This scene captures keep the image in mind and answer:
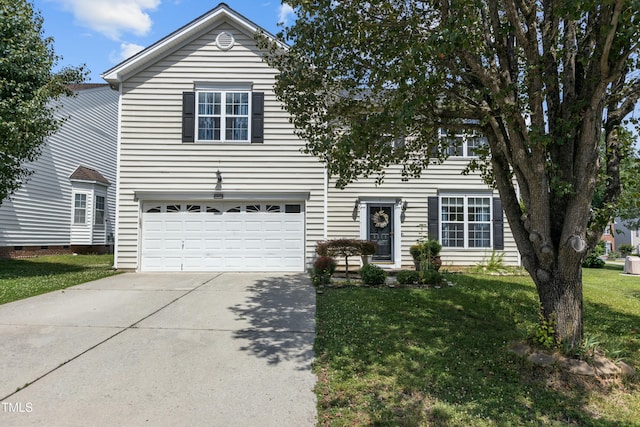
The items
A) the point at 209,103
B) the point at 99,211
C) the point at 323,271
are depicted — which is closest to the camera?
the point at 323,271

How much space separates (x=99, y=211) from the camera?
19.0 meters

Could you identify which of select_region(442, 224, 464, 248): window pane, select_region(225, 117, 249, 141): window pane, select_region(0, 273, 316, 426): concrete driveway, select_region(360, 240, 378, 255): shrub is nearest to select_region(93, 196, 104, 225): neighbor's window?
select_region(225, 117, 249, 141): window pane

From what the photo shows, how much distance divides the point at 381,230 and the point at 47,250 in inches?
564

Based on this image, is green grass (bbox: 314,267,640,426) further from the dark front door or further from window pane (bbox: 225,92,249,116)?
window pane (bbox: 225,92,249,116)

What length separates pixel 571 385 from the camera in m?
3.81

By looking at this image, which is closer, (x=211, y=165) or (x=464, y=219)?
(x=211, y=165)

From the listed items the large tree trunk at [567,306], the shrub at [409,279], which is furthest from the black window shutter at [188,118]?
the large tree trunk at [567,306]

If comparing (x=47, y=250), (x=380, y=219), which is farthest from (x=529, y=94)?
(x=47, y=250)

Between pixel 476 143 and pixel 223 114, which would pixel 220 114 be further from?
pixel 476 143

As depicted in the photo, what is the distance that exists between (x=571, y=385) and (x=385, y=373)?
5.90 feet

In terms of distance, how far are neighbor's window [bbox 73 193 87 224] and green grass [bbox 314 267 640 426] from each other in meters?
15.7

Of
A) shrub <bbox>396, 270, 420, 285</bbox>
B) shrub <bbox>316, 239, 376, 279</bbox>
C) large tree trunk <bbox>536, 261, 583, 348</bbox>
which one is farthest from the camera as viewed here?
shrub <bbox>316, 239, 376, 279</bbox>

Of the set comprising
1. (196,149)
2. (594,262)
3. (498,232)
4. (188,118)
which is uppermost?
(188,118)

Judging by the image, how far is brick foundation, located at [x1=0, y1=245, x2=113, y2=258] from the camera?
14.9 metres
